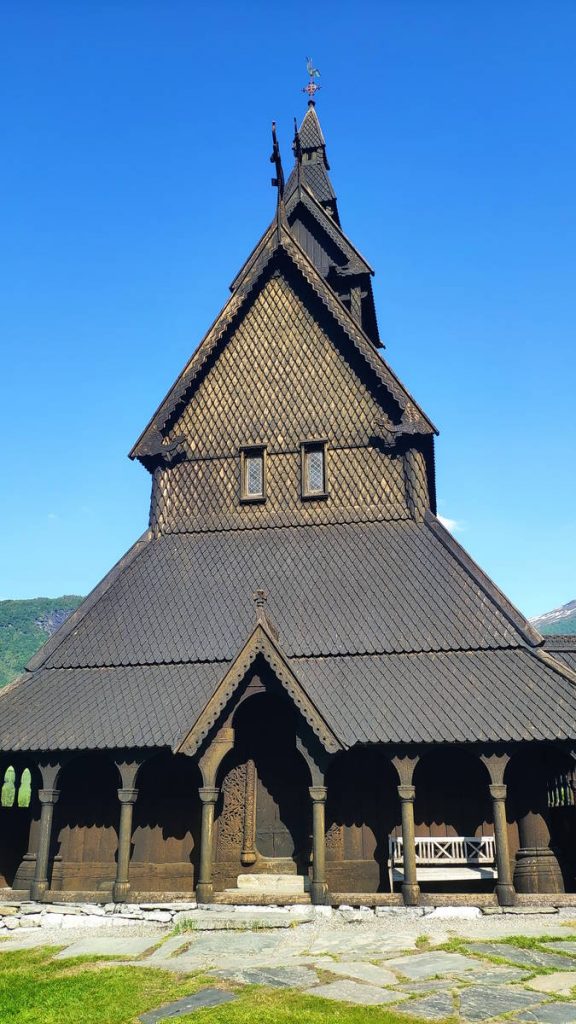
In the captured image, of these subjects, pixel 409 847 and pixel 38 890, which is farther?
pixel 38 890

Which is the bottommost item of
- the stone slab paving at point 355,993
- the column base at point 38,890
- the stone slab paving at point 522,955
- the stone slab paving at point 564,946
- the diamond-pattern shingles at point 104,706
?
the stone slab paving at point 355,993

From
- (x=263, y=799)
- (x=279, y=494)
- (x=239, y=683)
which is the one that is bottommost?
(x=263, y=799)

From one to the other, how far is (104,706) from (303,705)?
4.16m

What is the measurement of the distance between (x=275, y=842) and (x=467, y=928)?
15.7 ft

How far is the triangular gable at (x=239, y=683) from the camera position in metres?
14.2

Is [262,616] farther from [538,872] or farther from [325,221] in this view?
[325,221]

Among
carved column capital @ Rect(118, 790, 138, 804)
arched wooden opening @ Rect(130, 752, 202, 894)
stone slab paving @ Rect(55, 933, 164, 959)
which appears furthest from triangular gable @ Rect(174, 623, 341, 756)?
stone slab paving @ Rect(55, 933, 164, 959)

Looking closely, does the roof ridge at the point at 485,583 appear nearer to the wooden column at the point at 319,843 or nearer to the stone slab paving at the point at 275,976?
the wooden column at the point at 319,843

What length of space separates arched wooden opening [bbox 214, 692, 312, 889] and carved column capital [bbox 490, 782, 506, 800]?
137 inches

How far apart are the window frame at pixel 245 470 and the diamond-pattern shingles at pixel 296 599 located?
913 mm

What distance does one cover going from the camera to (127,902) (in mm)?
14375

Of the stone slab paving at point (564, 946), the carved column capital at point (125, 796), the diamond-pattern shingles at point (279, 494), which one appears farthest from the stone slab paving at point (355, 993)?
the diamond-pattern shingles at point (279, 494)

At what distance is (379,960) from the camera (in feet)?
32.0

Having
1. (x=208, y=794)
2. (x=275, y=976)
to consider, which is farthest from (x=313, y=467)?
(x=275, y=976)
